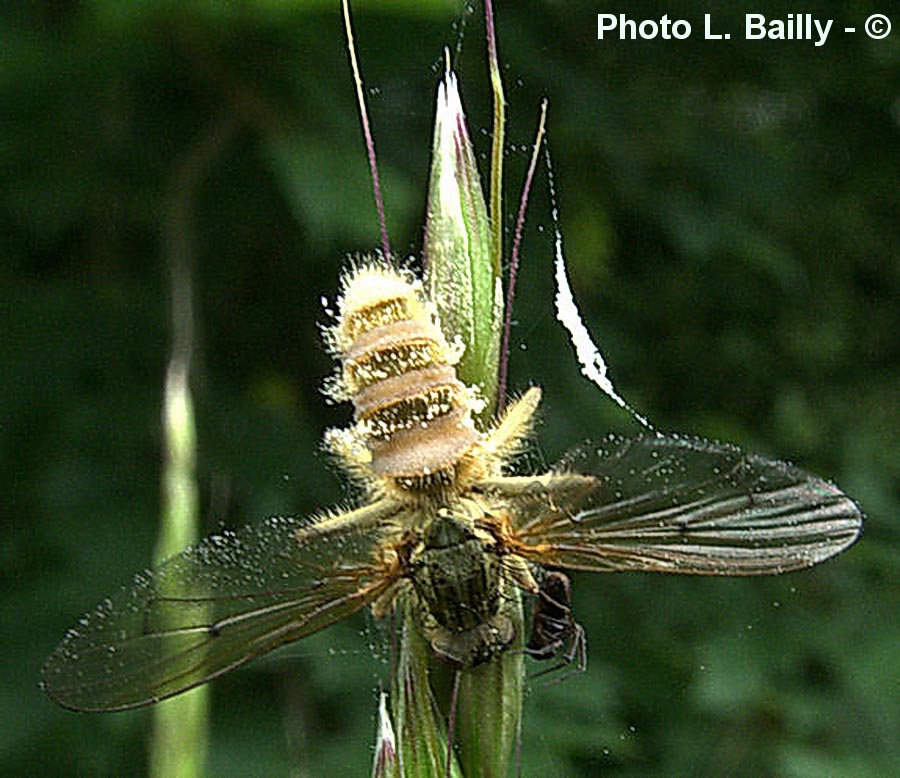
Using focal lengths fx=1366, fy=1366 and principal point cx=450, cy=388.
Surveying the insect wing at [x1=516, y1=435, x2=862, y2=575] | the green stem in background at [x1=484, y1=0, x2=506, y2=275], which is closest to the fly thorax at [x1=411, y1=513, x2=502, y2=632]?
the insect wing at [x1=516, y1=435, x2=862, y2=575]

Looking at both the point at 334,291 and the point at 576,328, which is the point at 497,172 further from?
the point at 334,291

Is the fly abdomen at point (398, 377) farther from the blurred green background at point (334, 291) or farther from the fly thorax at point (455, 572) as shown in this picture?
the blurred green background at point (334, 291)

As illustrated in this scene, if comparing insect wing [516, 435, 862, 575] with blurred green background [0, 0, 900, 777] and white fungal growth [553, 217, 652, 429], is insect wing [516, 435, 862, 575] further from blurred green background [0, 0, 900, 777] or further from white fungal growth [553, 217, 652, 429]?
blurred green background [0, 0, 900, 777]

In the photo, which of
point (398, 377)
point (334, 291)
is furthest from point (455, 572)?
point (334, 291)

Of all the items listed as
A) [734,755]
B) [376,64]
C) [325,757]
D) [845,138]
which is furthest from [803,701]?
[845,138]

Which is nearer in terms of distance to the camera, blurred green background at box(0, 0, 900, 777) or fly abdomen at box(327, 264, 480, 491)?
fly abdomen at box(327, 264, 480, 491)
